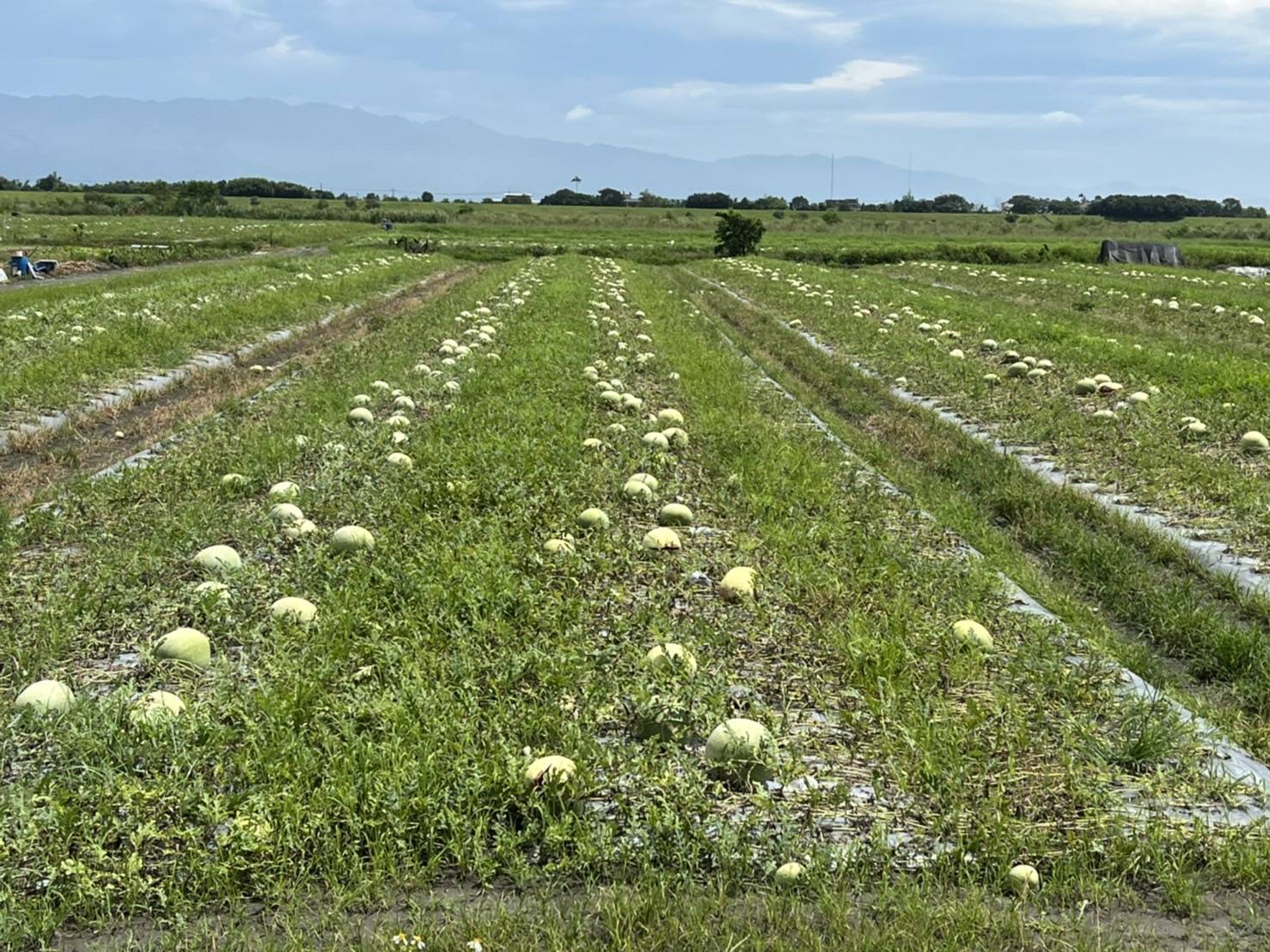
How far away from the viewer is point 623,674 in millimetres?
3840

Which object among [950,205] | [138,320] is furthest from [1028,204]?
[138,320]

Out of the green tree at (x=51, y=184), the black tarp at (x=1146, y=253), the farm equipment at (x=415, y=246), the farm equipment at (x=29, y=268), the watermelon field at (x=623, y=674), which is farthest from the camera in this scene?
the green tree at (x=51, y=184)

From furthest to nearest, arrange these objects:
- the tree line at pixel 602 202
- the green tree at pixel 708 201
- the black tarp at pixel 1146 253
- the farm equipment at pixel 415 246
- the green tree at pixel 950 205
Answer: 1. the green tree at pixel 708 201
2. the green tree at pixel 950 205
3. the tree line at pixel 602 202
4. the black tarp at pixel 1146 253
5. the farm equipment at pixel 415 246

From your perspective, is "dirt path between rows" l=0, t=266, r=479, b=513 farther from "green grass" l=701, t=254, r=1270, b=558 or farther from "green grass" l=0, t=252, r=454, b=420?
"green grass" l=701, t=254, r=1270, b=558

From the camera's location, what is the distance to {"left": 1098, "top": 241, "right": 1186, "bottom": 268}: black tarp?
4059 cm

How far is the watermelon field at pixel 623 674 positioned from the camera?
105 inches

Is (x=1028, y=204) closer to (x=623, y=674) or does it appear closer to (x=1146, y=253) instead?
(x=1146, y=253)

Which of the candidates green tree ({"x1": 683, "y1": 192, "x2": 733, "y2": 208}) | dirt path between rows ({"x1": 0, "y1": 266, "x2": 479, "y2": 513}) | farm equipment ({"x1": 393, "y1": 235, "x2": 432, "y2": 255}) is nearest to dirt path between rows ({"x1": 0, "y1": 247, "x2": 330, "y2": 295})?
farm equipment ({"x1": 393, "y1": 235, "x2": 432, "y2": 255})

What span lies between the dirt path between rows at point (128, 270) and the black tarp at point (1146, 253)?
3436 centimetres

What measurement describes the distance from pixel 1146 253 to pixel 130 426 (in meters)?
43.6

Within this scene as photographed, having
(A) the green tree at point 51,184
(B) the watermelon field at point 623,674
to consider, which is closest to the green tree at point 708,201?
(A) the green tree at point 51,184

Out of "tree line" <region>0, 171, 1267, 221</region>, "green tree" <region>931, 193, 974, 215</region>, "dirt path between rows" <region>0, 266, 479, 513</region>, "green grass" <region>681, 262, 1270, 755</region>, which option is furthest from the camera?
"green tree" <region>931, 193, 974, 215</region>

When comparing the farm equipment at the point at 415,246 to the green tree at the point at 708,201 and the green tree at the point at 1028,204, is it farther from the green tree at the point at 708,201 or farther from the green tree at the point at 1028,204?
the green tree at the point at 1028,204

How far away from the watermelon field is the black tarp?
118 feet
